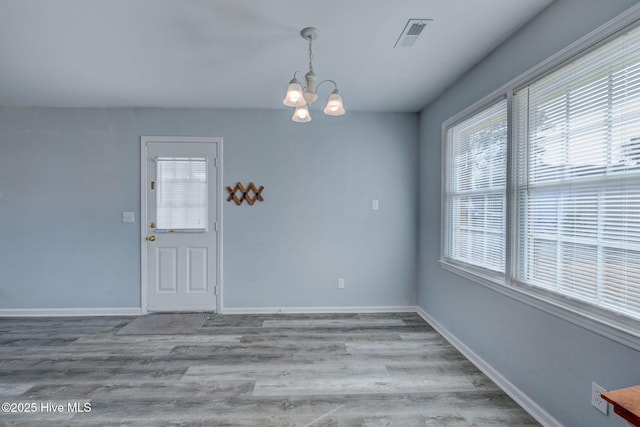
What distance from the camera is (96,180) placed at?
11.8 feet

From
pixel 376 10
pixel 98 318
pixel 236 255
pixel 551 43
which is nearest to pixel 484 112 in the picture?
pixel 551 43

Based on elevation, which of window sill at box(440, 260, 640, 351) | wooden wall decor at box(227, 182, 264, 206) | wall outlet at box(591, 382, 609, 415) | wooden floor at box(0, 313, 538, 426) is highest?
wooden wall decor at box(227, 182, 264, 206)

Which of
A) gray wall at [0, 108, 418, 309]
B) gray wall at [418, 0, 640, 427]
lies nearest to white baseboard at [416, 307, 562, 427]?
gray wall at [418, 0, 640, 427]

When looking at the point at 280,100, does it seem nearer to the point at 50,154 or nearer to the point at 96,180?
the point at 96,180

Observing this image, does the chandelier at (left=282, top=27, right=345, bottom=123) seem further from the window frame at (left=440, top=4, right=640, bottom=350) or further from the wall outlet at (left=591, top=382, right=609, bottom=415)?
the wall outlet at (left=591, top=382, right=609, bottom=415)

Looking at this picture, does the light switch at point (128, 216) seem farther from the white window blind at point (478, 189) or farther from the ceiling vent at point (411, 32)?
the white window blind at point (478, 189)

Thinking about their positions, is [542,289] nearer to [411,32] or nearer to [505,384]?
[505,384]

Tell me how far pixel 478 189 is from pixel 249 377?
7.78 feet

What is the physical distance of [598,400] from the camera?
1.48 m

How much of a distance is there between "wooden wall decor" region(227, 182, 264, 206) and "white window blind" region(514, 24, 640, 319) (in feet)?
8.56

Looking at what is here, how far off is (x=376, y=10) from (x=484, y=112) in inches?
48.3

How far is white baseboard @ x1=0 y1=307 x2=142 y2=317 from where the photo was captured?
11.6ft

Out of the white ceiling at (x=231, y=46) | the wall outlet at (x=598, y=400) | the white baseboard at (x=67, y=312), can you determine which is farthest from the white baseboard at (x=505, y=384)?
the white baseboard at (x=67, y=312)

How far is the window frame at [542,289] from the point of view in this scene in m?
1.37
